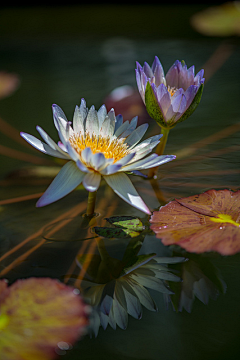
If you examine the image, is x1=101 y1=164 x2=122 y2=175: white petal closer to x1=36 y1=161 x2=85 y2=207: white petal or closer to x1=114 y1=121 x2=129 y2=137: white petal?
x1=36 y1=161 x2=85 y2=207: white petal

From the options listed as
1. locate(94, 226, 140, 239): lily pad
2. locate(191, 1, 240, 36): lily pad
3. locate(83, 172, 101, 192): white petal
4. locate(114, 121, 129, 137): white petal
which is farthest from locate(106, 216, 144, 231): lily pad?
locate(191, 1, 240, 36): lily pad

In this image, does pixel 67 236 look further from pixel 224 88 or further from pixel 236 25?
pixel 236 25

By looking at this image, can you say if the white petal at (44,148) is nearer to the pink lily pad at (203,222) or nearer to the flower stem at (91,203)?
the flower stem at (91,203)

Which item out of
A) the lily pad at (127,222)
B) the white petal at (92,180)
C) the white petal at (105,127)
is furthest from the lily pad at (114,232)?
the white petal at (105,127)

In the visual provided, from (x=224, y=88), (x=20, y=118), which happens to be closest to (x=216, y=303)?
(x=20, y=118)

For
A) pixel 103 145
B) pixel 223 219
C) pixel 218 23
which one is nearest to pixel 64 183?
pixel 103 145

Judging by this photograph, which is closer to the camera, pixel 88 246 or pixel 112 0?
pixel 88 246
